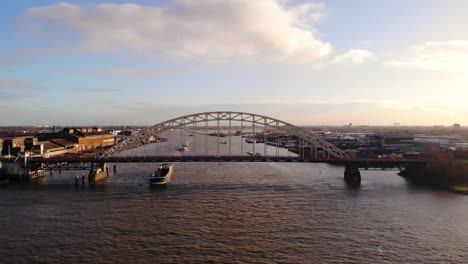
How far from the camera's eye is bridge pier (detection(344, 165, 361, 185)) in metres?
42.7

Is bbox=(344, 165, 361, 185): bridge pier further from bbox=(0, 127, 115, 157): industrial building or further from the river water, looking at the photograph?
bbox=(0, 127, 115, 157): industrial building

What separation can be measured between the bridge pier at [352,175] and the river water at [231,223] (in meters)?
3.39

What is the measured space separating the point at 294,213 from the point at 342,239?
19.5ft

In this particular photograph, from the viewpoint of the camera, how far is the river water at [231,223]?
1914cm

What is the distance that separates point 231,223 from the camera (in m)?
24.4

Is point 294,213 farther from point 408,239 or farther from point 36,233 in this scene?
point 36,233

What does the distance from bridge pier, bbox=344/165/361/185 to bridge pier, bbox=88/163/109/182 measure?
27983mm

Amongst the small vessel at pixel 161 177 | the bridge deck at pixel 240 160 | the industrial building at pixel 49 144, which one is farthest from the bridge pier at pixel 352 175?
the industrial building at pixel 49 144

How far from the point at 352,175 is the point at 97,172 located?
28.8m

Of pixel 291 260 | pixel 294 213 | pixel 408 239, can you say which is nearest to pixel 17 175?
pixel 294 213

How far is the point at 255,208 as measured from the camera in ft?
94.6

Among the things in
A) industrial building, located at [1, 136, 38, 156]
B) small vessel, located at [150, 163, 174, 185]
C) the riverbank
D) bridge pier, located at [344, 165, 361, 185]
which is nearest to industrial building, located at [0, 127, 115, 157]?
industrial building, located at [1, 136, 38, 156]

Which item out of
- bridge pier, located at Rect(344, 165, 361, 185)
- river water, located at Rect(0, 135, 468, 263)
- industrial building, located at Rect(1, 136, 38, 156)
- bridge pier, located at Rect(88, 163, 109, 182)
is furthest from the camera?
industrial building, located at Rect(1, 136, 38, 156)

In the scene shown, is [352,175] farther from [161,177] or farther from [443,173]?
[161,177]
